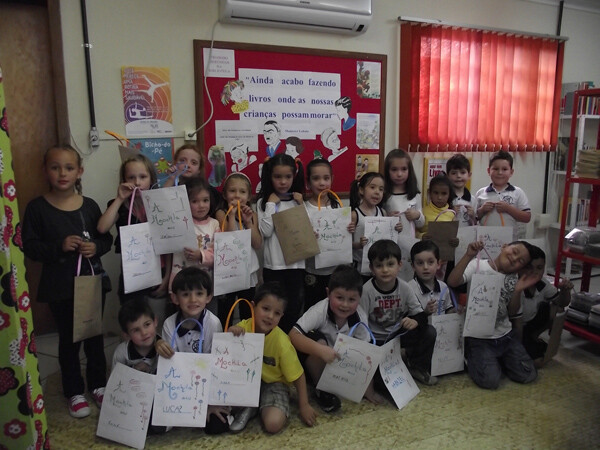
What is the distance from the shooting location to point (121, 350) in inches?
70.0

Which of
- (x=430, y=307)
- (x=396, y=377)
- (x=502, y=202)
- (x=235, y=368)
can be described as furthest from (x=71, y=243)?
(x=502, y=202)

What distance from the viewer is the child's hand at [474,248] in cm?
217

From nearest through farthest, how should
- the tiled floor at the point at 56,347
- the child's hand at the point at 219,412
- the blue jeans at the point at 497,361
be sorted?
the child's hand at the point at 219,412, the blue jeans at the point at 497,361, the tiled floor at the point at 56,347

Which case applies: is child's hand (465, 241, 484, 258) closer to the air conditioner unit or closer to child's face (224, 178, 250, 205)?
child's face (224, 178, 250, 205)

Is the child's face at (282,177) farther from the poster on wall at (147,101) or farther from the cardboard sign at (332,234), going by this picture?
the poster on wall at (147,101)

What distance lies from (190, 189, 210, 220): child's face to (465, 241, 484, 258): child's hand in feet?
4.23

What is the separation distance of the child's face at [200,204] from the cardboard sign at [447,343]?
119cm

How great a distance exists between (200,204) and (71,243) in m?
0.56

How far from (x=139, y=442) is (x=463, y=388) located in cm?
144

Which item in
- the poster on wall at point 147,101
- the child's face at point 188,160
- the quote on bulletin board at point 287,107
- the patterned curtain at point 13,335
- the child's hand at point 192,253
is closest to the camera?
the patterned curtain at point 13,335

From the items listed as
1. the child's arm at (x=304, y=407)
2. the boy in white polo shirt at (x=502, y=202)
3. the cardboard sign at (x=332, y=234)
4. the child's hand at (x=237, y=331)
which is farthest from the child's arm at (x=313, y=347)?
the boy in white polo shirt at (x=502, y=202)

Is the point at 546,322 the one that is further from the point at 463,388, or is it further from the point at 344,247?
the point at 344,247

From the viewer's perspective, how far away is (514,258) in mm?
2215

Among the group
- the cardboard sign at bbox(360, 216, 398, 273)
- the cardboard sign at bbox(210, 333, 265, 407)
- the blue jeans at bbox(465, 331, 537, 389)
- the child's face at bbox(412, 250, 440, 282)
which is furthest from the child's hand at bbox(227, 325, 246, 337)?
the blue jeans at bbox(465, 331, 537, 389)
